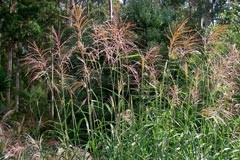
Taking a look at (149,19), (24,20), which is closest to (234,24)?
(149,19)

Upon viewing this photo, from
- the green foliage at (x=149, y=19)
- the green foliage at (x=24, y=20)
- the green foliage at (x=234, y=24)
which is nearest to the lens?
the green foliage at (x=234, y=24)

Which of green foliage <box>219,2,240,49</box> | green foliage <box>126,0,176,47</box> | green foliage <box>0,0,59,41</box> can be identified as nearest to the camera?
green foliage <box>219,2,240,49</box>

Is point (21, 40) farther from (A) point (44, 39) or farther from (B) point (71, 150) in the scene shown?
(B) point (71, 150)

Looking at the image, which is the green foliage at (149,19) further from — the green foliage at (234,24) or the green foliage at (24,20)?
the green foliage at (24,20)

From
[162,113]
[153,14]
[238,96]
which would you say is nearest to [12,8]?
[153,14]

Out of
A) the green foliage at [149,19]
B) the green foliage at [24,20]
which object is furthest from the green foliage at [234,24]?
the green foliage at [24,20]

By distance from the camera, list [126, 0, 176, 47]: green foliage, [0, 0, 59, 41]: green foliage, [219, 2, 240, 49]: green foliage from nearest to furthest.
Answer: [219, 2, 240, 49]: green foliage → [126, 0, 176, 47]: green foliage → [0, 0, 59, 41]: green foliage

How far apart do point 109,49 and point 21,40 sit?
9720 millimetres

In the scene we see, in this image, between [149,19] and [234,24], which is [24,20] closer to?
[149,19]

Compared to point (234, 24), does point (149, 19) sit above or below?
above

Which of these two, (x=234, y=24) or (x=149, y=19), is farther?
(x=234, y=24)

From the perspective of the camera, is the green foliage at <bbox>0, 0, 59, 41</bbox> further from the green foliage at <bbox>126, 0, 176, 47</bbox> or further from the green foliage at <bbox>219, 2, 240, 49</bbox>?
the green foliage at <bbox>219, 2, 240, 49</bbox>

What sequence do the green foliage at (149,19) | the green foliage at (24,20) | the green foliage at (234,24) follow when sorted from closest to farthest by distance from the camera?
the green foliage at (234,24) → the green foliage at (149,19) → the green foliage at (24,20)

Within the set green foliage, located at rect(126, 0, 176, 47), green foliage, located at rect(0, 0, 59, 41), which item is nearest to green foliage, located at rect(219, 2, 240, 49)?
green foliage, located at rect(126, 0, 176, 47)
